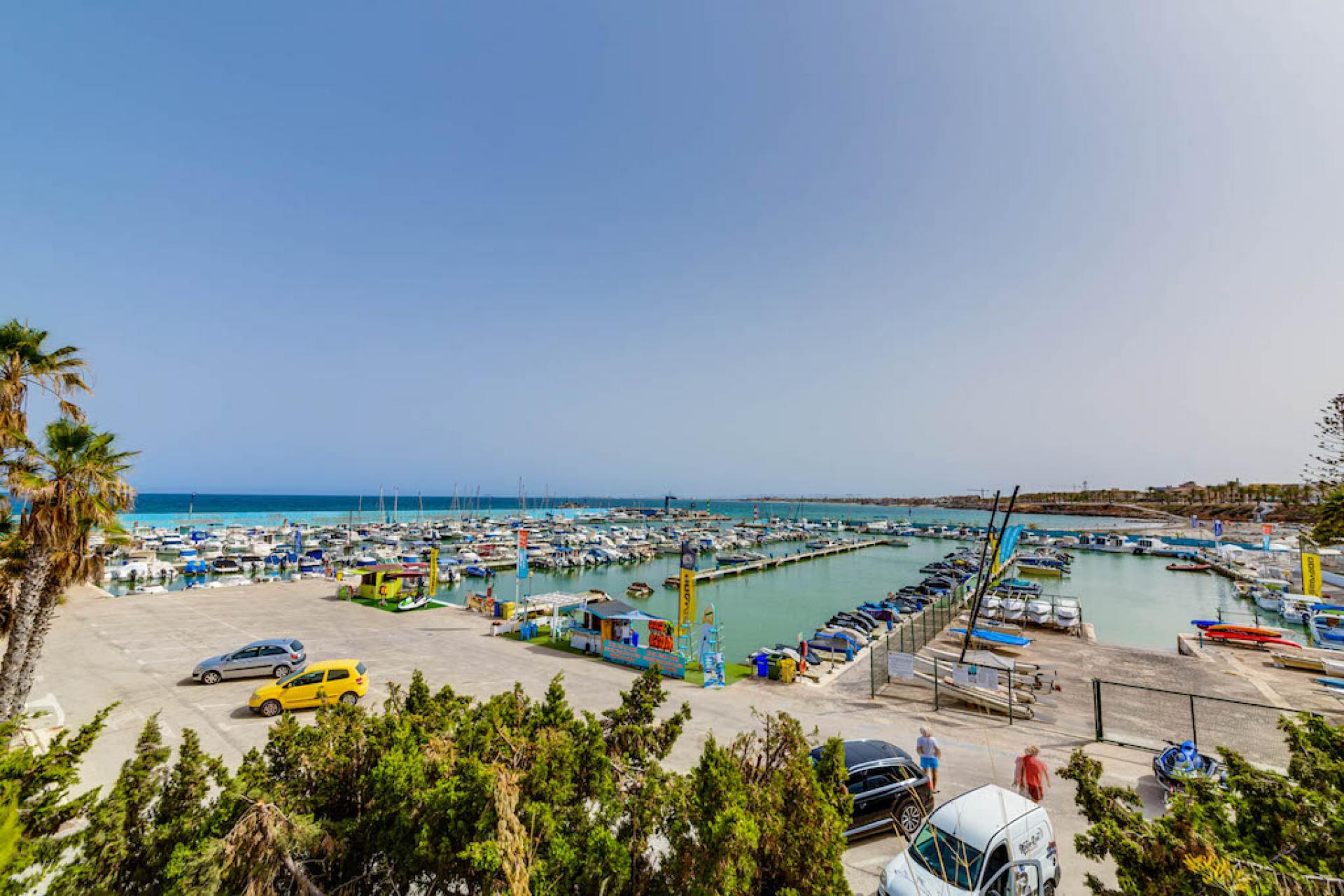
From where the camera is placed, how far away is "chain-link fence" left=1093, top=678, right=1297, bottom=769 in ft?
43.7

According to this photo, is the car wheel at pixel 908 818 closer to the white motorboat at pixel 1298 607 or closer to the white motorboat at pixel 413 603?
the white motorboat at pixel 413 603

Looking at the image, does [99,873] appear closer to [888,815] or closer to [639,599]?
[888,815]

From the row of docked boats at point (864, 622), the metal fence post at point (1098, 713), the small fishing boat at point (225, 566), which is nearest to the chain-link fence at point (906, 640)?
the row of docked boats at point (864, 622)

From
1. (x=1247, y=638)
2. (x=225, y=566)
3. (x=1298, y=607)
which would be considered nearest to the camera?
(x=1247, y=638)

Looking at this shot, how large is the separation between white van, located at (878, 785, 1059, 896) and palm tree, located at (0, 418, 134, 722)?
15728 millimetres

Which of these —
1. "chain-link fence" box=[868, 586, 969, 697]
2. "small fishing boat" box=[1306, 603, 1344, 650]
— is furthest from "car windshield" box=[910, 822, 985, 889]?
"small fishing boat" box=[1306, 603, 1344, 650]

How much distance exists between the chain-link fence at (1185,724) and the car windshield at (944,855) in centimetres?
856

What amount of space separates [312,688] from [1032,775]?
1790cm

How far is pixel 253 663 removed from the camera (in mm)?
17656

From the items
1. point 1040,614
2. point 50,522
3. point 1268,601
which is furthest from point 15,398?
point 1268,601

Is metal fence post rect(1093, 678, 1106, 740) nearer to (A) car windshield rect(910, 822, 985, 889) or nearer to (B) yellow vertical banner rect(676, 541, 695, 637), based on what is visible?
(A) car windshield rect(910, 822, 985, 889)

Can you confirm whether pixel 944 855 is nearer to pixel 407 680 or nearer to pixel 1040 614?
pixel 407 680

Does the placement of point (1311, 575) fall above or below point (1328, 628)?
above

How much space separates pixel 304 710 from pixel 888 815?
15.7m
